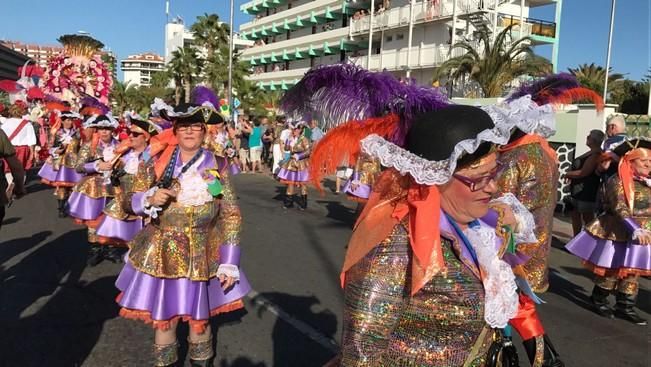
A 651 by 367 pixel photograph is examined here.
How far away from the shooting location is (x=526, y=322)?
2.39 metres

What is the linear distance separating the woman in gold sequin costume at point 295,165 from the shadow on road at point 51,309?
4999 mm

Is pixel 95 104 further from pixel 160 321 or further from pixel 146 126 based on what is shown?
pixel 160 321

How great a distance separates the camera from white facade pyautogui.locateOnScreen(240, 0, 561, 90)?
32000mm

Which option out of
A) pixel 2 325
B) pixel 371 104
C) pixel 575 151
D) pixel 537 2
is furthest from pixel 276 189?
pixel 537 2

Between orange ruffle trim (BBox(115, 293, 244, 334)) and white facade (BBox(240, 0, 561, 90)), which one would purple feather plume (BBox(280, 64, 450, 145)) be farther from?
white facade (BBox(240, 0, 561, 90))

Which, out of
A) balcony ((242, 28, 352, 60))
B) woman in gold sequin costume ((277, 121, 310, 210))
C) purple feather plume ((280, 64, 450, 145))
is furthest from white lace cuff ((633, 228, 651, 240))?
balcony ((242, 28, 352, 60))

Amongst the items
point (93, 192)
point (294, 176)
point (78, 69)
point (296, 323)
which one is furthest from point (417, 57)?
point (296, 323)

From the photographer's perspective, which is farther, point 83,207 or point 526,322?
point 83,207

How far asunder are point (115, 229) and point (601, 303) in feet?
17.6

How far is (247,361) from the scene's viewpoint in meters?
4.06

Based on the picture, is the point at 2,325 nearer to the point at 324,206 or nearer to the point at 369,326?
the point at 369,326

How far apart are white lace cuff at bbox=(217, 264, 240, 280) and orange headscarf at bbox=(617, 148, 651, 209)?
3887 millimetres

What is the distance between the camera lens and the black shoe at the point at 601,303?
5445 mm

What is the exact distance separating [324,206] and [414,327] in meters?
10.4
